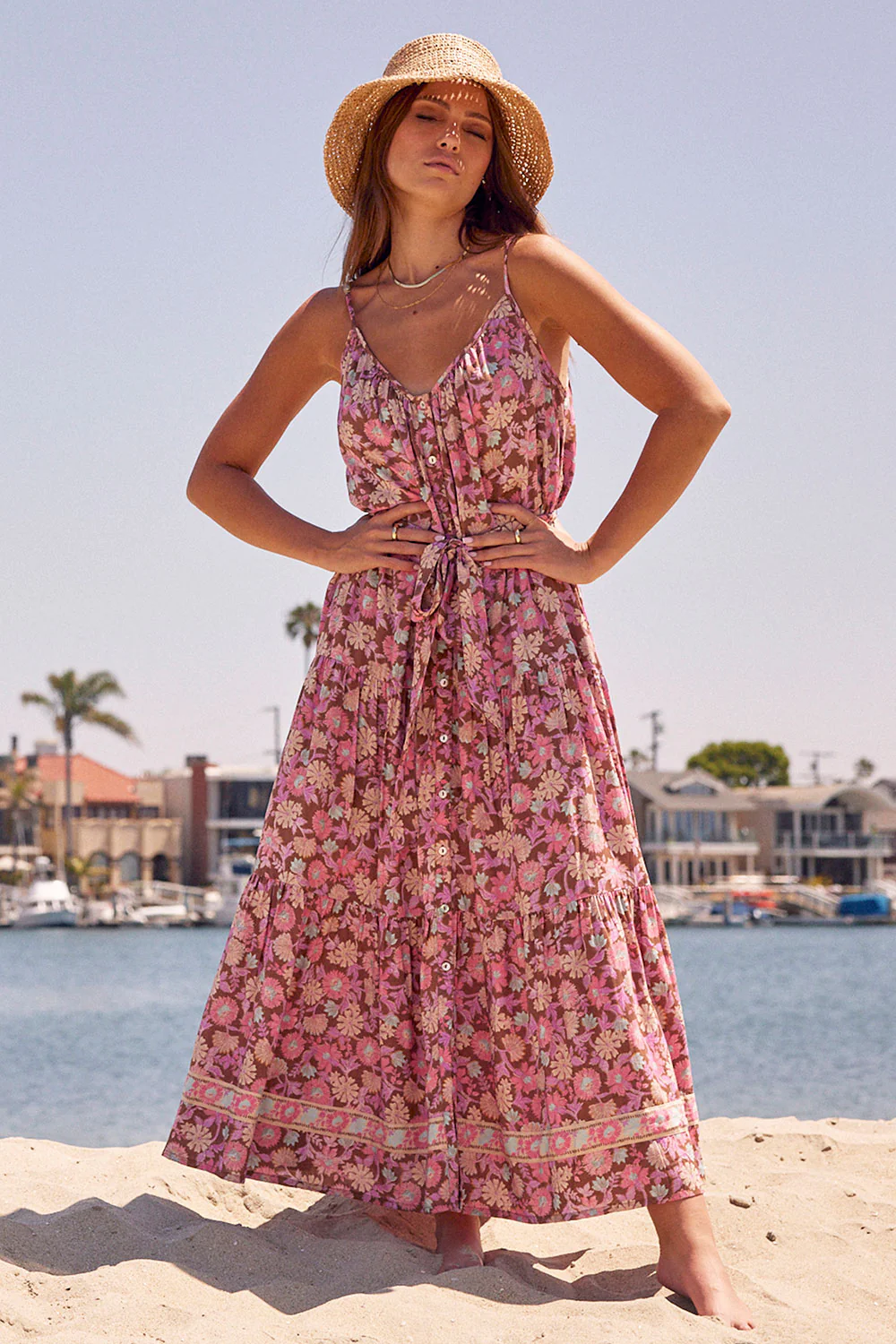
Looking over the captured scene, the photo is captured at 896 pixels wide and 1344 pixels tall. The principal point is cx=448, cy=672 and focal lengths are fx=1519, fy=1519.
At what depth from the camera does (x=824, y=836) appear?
255 feet

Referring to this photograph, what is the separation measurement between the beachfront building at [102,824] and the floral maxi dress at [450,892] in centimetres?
7024

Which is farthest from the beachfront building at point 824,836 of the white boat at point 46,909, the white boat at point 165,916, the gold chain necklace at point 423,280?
the gold chain necklace at point 423,280

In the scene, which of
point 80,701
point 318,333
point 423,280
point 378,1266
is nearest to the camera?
point 378,1266

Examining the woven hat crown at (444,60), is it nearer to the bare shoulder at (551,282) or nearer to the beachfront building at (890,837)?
the bare shoulder at (551,282)

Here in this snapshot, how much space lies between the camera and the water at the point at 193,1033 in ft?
44.2

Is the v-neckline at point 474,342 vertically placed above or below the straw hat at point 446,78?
below

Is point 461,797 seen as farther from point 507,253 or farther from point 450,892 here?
point 507,253

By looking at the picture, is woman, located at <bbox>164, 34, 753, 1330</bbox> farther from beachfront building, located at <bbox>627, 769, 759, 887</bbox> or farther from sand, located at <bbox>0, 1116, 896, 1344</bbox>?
beachfront building, located at <bbox>627, 769, 759, 887</bbox>

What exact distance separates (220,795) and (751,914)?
26.5m

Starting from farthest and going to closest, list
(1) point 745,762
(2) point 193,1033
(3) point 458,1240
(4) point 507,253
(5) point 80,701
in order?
(1) point 745,762, (5) point 80,701, (2) point 193,1033, (4) point 507,253, (3) point 458,1240

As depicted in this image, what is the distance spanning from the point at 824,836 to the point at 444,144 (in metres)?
77.4

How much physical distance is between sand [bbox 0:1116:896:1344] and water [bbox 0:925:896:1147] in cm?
689

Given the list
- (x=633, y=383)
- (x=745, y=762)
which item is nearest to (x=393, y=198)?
(x=633, y=383)

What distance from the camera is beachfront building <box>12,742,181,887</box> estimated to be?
2844 inches
